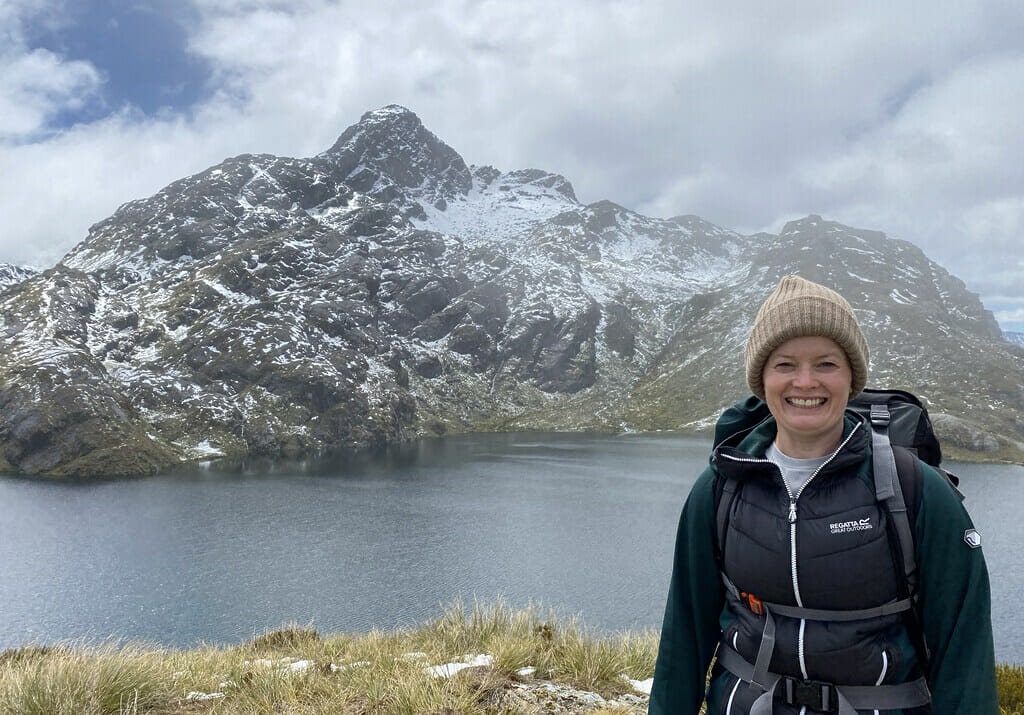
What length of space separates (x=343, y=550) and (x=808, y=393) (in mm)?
58907

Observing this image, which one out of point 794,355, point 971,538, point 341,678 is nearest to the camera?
point 971,538

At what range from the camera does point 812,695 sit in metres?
2.96

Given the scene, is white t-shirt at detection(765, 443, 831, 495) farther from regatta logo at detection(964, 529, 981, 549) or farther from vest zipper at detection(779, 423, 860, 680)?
regatta logo at detection(964, 529, 981, 549)

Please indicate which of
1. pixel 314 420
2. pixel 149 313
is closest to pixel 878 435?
pixel 314 420

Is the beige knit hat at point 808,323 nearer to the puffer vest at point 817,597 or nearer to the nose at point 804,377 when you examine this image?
the nose at point 804,377

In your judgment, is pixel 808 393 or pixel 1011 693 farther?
pixel 1011 693

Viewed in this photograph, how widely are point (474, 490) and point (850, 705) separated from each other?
289 feet

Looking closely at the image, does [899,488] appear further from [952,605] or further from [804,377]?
[804,377]

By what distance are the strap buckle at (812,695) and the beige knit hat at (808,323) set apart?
1573 mm

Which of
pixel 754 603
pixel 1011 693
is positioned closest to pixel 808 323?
pixel 754 603

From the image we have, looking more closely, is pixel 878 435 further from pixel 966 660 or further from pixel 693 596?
pixel 693 596

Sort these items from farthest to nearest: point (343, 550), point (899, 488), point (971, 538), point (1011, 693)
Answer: point (343, 550), point (1011, 693), point (899, 488), point (971, 538)

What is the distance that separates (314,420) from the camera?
166m

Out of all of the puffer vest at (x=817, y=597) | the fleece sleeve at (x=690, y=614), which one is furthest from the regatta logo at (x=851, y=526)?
the fleece sleeve at (x=690, y=614)
